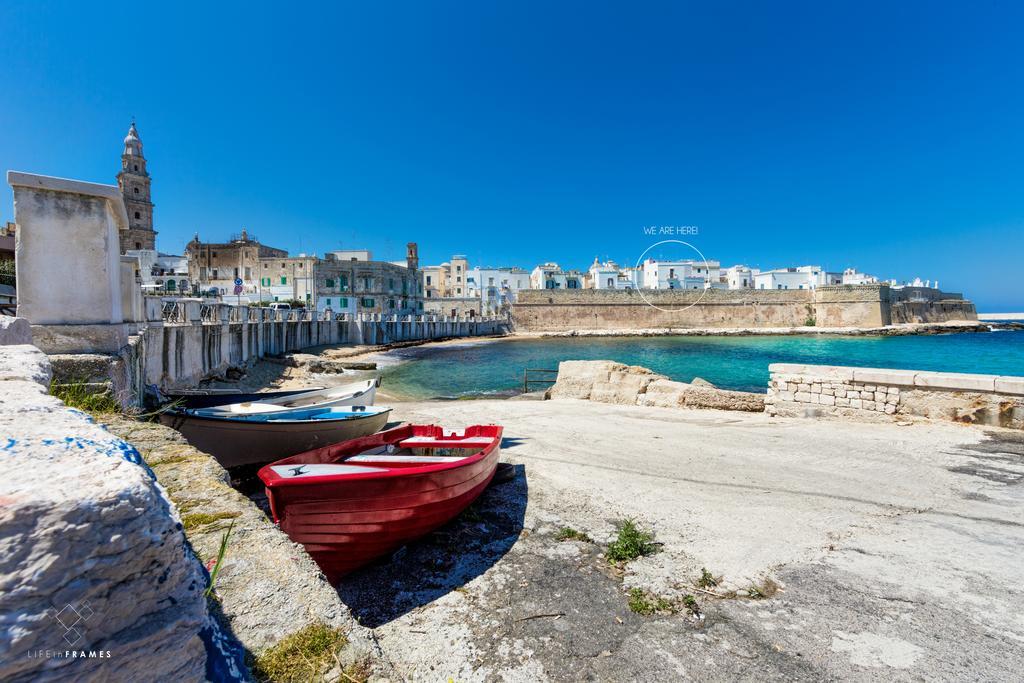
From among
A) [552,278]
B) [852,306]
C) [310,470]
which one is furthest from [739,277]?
[310,470]

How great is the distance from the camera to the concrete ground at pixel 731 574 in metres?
2.97

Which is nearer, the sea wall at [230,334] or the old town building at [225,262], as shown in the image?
the sea wall at [230,334]

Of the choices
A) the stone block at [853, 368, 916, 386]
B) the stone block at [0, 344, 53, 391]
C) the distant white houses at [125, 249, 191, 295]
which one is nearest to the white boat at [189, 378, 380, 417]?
the stone block at [0, 344, 53, 391]

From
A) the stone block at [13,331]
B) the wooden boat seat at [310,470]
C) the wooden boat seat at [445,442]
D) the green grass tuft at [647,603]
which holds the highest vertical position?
the stone block at [13,331]

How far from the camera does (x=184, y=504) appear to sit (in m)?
2.46

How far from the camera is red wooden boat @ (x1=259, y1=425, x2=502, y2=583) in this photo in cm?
375

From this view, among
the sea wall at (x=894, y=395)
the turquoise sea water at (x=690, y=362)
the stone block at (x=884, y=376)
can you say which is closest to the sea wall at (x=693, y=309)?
the turquoise sea water at (x=690, y=362)

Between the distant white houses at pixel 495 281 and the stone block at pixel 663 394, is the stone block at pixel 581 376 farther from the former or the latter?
the distant white houses at pixel 495 281

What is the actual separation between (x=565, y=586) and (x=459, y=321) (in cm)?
5357

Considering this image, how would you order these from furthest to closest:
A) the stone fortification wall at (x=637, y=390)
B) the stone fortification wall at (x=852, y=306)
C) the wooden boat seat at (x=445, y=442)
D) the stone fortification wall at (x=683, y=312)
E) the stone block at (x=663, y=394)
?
the stone fortification wall at (x=683, y=312)
the stone fortification wall at (x=852, y=306)
the stone block at (x=663, y=394)
the stone fortification wall at (x=637, y=390)
the wooden boat seat at (x=445, y=442)

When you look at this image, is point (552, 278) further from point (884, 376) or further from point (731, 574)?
point (731, 574)

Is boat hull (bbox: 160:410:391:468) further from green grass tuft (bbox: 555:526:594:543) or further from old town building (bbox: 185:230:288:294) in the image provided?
old town building (bbox: 185:230:288:294)

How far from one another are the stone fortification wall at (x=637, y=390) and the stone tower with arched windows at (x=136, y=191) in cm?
5243

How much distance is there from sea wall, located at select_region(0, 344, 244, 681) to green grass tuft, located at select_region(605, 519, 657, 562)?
355 centimetres
